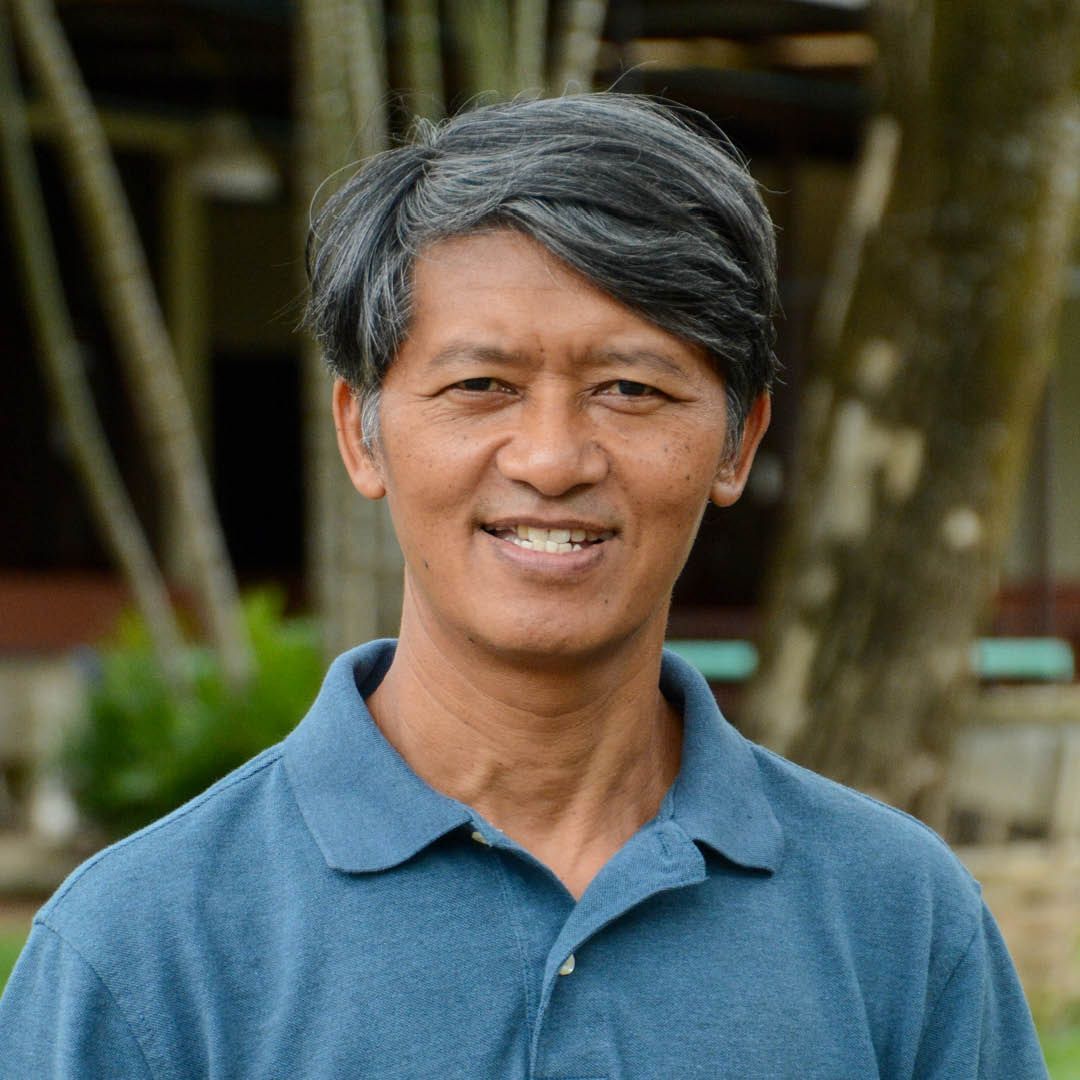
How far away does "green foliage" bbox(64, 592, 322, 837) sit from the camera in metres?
6.95

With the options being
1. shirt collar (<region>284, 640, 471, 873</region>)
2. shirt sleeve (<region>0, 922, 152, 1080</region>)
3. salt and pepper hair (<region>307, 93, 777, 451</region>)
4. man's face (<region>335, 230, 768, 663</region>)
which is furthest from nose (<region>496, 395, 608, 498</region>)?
shirt sleeve (<region>0, 922, 152, 1080</region>)

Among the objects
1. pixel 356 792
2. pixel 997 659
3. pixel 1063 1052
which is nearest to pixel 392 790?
pixel 356 792

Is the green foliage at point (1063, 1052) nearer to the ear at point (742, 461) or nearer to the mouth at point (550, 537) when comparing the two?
the ear at point (742, 461)

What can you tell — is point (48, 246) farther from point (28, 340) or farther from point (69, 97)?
point (69, 97)

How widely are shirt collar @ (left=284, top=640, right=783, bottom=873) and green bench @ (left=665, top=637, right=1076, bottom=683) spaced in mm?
7350

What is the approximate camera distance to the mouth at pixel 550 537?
5.85 feet

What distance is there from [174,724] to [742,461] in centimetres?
546

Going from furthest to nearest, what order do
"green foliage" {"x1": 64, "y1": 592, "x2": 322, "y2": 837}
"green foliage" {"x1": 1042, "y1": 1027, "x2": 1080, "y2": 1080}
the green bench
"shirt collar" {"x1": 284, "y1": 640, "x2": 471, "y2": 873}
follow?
the green bench < "green foliage" {"x1": 64, "y1": 592, "x2": 322, "y2": 837} < "green foliage" {"x1": 1042, "y1": 1027, "x2": 1080, "y2": 1080} < "shirt collar" {"x1": 284, "y1": 640, "x2": 471, "y2": 873}

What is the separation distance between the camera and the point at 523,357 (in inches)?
69.4

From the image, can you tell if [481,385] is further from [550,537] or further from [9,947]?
[9,947]

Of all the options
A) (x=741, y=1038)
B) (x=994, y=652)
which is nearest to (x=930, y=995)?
(x=741, y=1038)

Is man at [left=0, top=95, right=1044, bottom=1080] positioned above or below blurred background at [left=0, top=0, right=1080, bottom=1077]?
above

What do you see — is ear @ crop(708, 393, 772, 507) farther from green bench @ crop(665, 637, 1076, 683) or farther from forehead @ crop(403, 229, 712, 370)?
green bench @ crop(665, 637, 1076, 683)

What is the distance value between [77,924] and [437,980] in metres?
0.32
